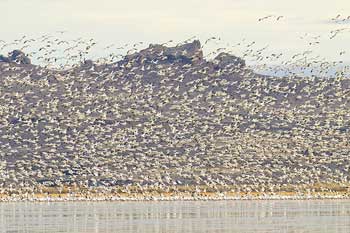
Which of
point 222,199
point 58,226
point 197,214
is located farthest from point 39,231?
point 222,199

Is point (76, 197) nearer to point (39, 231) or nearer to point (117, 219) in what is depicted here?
point (117, 219)

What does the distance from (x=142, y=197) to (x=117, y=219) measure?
79.1 m

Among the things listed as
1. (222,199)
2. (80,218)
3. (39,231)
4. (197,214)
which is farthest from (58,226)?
(222,199)

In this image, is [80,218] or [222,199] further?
[222,199]

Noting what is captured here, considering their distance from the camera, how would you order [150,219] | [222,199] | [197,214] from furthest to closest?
[222,199]
[197,214]
[150,219]

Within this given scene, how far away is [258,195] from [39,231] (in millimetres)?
103242

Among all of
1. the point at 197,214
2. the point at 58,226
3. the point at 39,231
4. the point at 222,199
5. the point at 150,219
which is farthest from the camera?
the point at 222,199

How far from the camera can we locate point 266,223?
104m

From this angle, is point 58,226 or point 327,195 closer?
point 58,226

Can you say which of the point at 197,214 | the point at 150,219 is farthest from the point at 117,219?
the point at 197,214

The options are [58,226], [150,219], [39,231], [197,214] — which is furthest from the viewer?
[197,214]

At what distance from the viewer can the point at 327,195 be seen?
19175cm

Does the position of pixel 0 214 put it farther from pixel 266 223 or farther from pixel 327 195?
pixel 327 195

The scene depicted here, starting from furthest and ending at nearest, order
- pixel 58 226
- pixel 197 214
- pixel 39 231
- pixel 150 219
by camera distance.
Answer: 1. pixel 197 214
2. pixel 150 219
3. pixel 58 226
4. pixel 39 231
